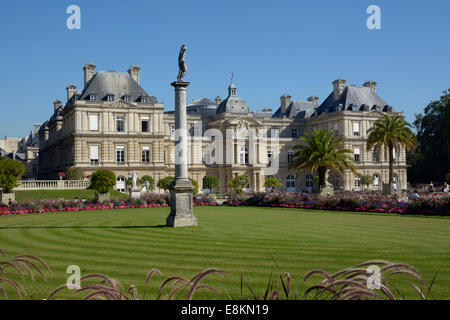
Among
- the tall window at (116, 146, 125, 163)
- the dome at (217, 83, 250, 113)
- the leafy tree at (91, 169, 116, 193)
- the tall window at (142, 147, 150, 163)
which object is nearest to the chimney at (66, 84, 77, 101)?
the tall window at (116, 146, 125, 163)

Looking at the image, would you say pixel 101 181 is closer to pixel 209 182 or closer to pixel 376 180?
pixel 209 182

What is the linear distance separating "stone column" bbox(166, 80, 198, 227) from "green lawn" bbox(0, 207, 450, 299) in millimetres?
594

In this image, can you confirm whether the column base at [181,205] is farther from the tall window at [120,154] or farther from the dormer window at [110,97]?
the dormer window at [110,97]

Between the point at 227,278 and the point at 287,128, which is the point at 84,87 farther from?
the point at 227,278

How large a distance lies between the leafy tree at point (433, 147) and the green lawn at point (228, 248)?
57058 millimetres

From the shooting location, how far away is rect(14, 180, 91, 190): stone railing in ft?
143

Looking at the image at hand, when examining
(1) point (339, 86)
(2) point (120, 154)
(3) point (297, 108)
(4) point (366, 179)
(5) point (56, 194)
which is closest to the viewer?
(5) point (56, 194)

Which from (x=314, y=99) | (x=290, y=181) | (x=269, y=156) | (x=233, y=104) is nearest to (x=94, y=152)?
(x=233, y=104)

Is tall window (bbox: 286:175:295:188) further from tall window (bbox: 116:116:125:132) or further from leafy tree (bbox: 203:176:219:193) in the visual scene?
tall window (bbox: 116:116:125:132)

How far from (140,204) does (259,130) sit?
38765 mm

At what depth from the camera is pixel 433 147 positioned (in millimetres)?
71625

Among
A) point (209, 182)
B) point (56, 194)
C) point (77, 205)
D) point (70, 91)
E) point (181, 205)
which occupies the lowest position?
point (77, 205)

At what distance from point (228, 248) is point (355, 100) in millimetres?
63394

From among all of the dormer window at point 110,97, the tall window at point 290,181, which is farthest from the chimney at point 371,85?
the dormer window at point 110,97
